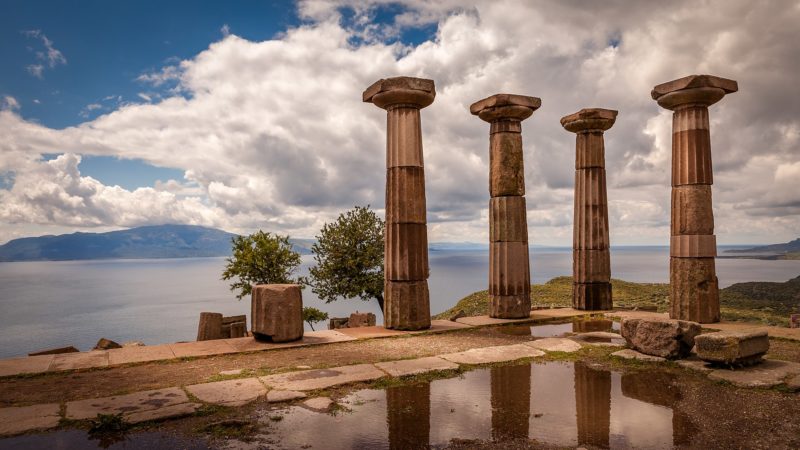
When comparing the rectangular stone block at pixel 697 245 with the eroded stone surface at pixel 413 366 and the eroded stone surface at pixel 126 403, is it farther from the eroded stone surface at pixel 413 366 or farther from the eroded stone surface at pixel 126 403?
the eroded stone surface at pixel 126 403

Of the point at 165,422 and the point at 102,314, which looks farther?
the point at 102,314

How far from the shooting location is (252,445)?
17.4 feet

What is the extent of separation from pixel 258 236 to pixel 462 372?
17186mm

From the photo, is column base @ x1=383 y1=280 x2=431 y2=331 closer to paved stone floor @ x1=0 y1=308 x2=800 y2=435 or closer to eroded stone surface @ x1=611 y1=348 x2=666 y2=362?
paved stone floor @ x1=0 y1=308 x2=800 y2=435

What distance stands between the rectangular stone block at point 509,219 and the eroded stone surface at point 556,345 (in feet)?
13.6

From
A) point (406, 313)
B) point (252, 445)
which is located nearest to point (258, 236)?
point (406, 313)

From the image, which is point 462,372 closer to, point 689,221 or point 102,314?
point 689,221

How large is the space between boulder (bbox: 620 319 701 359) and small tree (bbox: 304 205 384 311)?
1472cm

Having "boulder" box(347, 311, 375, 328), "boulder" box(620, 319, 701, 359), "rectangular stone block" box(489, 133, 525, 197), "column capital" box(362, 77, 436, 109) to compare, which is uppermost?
"column capital" box(362, 77, 436, 109)

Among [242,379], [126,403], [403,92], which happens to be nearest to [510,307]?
[403,92]

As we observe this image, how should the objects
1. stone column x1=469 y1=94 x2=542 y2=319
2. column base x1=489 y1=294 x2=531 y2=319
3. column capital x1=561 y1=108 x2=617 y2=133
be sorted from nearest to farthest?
stone column x1=469 y1=94 x2=542 y2=319 → column base x1=489 y1=294 x2=531 y2=319 → column capital x1=561 y1=108 x2=617 y2=133

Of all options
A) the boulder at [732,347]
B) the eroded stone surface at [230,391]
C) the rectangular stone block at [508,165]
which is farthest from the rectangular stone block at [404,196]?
the boulder at [732,347]

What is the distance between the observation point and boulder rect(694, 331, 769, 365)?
8227 mm

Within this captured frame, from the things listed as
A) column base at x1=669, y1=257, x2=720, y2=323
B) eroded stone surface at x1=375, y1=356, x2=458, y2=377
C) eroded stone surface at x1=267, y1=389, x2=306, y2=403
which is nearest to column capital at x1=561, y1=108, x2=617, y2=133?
column base at x1=669, y1=257, x2=720, y2=323
